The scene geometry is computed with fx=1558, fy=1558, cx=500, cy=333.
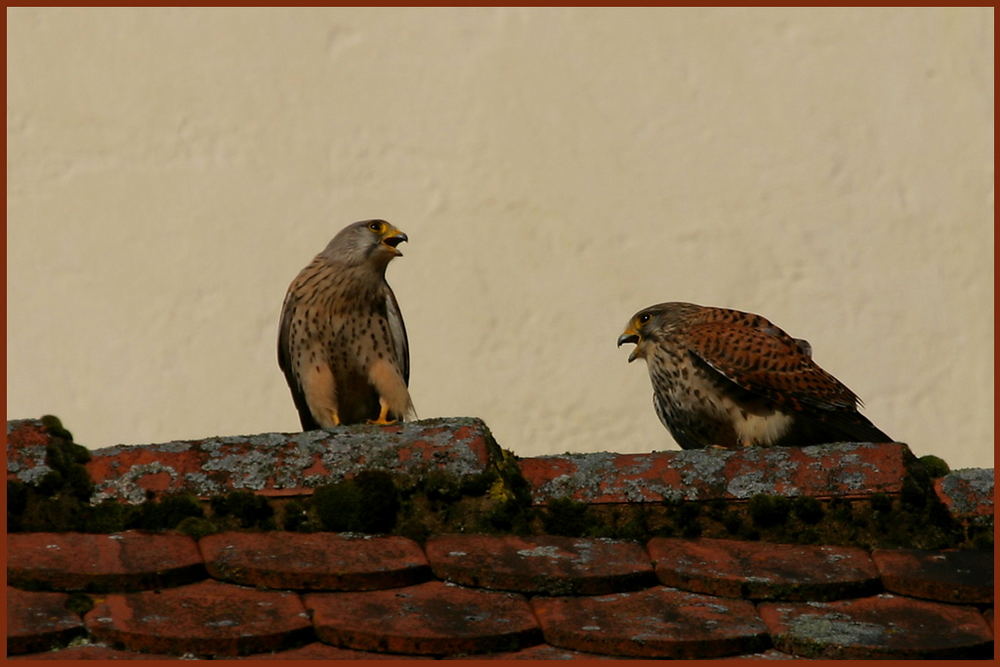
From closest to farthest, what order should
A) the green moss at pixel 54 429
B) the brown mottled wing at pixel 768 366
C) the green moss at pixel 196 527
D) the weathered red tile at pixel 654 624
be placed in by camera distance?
1. the weathered red tile at pixel 654 624
2. the green moss at pixel 196 527
3. the green moss at pixel 54 429
4. the brown mottled wing at pixel 768 366

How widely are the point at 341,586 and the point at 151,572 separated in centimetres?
35

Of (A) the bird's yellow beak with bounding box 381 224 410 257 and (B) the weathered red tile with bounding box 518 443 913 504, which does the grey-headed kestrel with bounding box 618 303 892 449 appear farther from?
(B) the weathered red tile with bounding box 518 443 913 504

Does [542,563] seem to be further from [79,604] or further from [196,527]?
[79,604]

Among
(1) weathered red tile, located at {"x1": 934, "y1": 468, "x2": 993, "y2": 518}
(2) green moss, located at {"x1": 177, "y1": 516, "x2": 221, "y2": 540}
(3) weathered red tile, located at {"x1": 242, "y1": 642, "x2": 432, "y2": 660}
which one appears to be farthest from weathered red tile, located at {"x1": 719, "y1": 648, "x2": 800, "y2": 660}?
(2) green moss, located at {"x1": 177, "y1": 516, "x2": 221, "y2": 540}

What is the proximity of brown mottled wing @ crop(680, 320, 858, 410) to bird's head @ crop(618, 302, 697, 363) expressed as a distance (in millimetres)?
225

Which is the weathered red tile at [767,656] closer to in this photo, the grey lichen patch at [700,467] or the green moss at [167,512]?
the grey lichen patch at [700,467]

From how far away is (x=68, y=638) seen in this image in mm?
2574

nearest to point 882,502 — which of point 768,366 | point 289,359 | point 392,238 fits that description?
point 768,366

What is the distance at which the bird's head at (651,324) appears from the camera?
5484 mm

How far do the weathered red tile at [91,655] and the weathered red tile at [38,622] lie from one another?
0.06 feet

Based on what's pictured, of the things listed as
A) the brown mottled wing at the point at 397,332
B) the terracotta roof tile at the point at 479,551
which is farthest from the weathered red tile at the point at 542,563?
the brown mottled wing at the point at 397,332

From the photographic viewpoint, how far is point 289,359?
564 cm

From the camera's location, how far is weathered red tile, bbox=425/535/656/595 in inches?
114

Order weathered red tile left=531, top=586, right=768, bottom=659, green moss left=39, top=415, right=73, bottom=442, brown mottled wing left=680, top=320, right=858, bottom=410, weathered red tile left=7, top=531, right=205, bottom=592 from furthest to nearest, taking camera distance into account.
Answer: brown mottled wing left=680, top=320, right=858, bottom=410
green moss left=39, top=415, right=73, bottom=442
weathered red tile left=7, top=531, right=205, bottom=592
weathered red tile left=531, top=586, right=768, bottom=659
